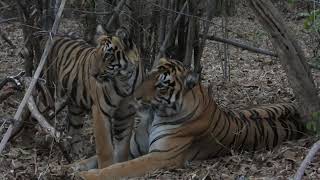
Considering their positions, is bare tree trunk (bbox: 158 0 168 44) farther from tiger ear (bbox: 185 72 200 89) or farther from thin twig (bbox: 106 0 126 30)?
tiger ear (bbox: 185 72 200 89)

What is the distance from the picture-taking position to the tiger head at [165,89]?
4.85 meters

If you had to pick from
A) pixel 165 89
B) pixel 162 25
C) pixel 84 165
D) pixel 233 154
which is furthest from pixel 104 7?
pixel 233 154

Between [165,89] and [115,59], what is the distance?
1.54 feet

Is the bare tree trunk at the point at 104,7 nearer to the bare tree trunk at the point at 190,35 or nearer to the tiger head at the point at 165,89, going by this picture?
the bare tree trunk at the point at 190,35

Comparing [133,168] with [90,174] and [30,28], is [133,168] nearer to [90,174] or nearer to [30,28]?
[90,174]

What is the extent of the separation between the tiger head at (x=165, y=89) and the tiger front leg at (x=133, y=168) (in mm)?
382

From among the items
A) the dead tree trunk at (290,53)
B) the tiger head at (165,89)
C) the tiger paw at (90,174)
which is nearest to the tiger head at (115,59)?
the tiger head at (165,89)

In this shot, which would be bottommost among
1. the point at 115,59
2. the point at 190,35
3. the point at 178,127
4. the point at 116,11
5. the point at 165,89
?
the point at 178,127

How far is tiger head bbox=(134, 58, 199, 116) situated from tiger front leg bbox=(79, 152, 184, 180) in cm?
38

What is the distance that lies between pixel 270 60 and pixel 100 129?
17.3 ft

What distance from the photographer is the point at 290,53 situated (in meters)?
4.80

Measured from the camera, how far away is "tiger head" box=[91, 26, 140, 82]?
196 inches

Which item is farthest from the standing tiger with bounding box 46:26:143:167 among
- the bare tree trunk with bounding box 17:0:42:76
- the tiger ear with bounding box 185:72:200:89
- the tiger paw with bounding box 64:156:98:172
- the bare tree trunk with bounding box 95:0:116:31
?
the bare tree trunk with bounding box 95:0:116:31

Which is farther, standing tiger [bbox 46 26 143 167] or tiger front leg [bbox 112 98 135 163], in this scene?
tiger front leg [bbox 112 98 135 163]
